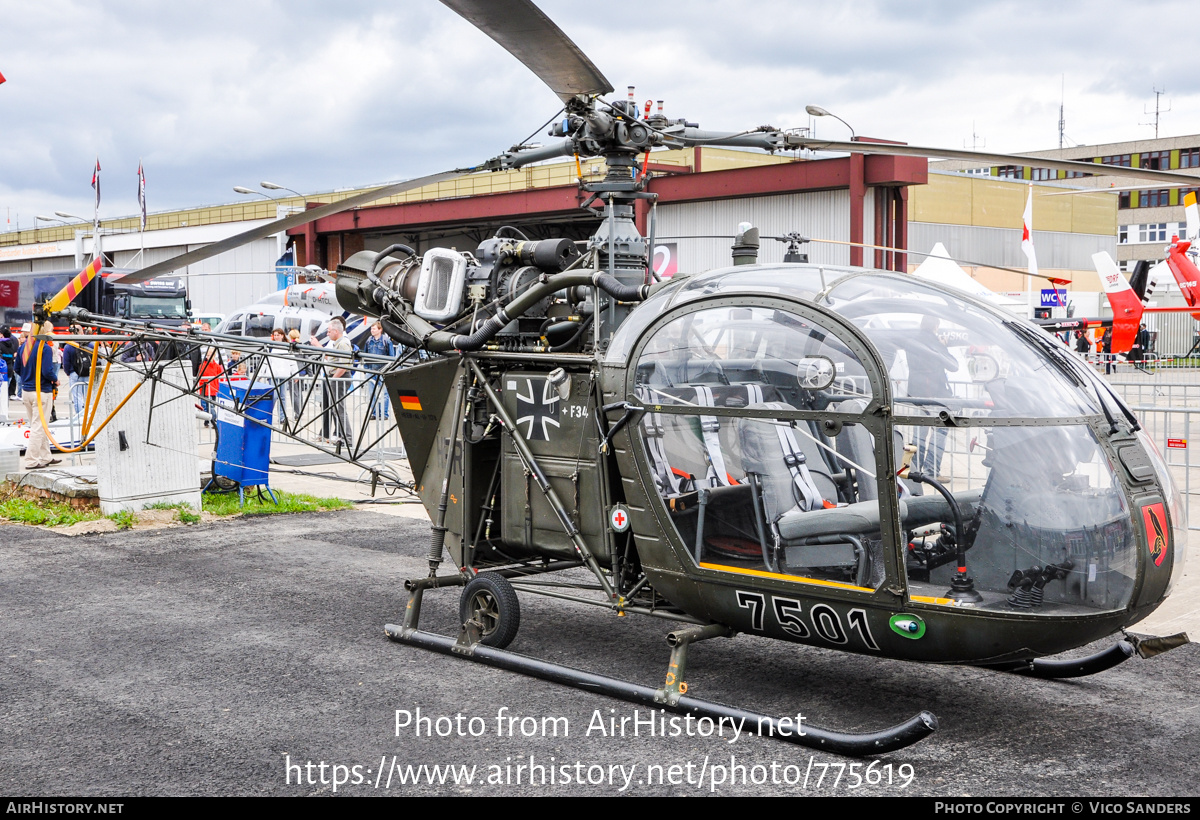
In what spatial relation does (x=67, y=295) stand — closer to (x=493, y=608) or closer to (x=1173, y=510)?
(x=493, y=608)

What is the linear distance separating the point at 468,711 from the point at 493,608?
1084mm

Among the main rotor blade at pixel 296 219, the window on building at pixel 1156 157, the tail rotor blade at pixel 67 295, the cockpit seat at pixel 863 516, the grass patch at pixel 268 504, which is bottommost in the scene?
the grass patch at pixel 268 504

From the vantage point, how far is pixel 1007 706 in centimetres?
553

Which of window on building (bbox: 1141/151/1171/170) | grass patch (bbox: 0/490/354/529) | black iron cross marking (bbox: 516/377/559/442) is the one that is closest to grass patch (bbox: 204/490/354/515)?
grass patch (bbox: 0/490/354/529)

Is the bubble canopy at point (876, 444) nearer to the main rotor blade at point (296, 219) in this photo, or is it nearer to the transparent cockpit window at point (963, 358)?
the transparent cockpit window at point (963, 358)

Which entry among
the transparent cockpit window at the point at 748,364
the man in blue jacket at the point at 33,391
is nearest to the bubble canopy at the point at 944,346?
the transparent cockpit window at the point at 748,364

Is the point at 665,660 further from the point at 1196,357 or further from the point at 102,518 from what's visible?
the point at 1196,357

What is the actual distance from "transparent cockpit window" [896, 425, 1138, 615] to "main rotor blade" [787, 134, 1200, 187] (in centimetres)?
133

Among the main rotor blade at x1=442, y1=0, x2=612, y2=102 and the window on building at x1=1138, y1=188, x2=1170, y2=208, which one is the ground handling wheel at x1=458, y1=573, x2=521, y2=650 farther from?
the window on building at x1=1138, y1=188, x2=1170, y2=208

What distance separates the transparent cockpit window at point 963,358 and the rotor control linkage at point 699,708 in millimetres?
1391

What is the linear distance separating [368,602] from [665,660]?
265cm

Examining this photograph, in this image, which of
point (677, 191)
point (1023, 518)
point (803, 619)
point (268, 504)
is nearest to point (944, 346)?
point (1023, 518)

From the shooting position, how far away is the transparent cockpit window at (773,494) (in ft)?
16.0
